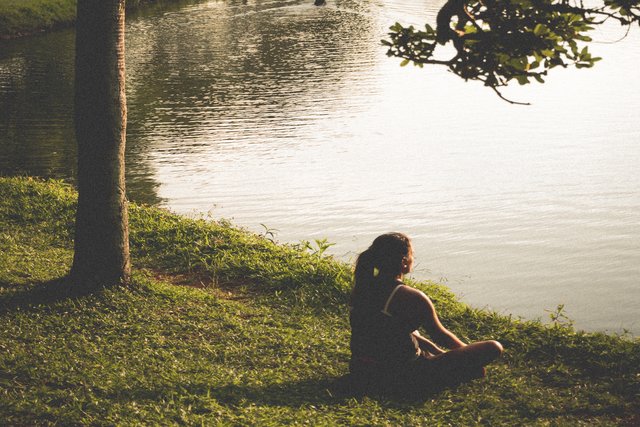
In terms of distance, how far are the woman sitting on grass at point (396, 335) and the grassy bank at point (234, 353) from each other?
0.23 m

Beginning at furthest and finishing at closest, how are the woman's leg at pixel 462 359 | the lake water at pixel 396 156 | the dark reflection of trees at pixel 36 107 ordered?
the dark reflection of trees at pixel 36 107, the lake water at pixel 396 156, the woman's leg at pixel 462 359

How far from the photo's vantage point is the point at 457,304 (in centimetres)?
922

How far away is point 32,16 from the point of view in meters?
43.3

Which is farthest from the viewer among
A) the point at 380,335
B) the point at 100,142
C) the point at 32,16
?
the point at 32,16

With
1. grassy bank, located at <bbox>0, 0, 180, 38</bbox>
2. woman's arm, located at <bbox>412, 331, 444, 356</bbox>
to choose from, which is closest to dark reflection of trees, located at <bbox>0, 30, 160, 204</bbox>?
grassy bank, located at <bbox>0, 0, 180, 38</bbox>

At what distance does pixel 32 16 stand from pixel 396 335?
42.7 meters

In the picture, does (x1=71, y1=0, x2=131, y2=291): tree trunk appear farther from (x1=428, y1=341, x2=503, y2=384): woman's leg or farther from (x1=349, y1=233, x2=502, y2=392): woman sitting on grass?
(x1=428, y1=341, x2=503, y2=384): woman's leg

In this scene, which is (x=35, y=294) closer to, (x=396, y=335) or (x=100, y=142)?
(x=100, y=142)

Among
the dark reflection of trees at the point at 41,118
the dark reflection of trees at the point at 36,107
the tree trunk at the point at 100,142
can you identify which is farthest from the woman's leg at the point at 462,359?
the dark reflection of trees at the point at 36,107

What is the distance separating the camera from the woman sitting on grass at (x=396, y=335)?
20.0 ft

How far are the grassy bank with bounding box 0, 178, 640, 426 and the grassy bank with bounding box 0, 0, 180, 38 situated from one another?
34.9 m

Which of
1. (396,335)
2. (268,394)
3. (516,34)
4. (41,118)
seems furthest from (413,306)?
(41,118)

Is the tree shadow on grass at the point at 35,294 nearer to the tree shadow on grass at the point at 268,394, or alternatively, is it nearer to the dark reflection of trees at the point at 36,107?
the tree shadow on grass at the point at 268,394

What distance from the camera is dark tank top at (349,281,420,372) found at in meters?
6.12
